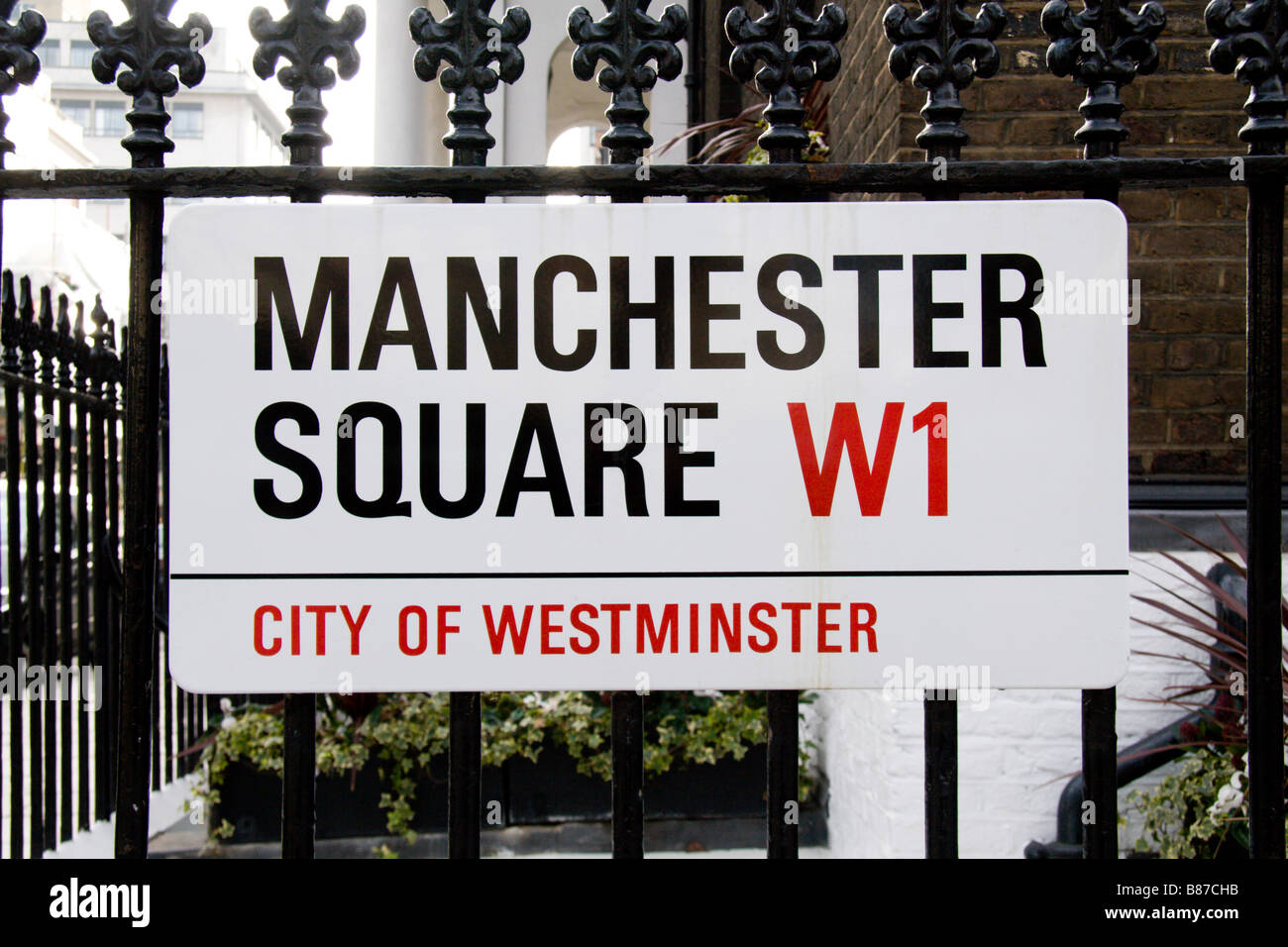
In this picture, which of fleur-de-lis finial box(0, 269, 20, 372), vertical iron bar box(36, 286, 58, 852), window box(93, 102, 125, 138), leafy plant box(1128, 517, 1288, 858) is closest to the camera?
leafy plant box(1128, 517, 1288, 858)

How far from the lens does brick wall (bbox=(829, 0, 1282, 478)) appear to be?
303 centimetres

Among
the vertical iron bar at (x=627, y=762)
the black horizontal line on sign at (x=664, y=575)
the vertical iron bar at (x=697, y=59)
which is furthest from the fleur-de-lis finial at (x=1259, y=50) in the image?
the vertical iron bar at (x=697, y=59)

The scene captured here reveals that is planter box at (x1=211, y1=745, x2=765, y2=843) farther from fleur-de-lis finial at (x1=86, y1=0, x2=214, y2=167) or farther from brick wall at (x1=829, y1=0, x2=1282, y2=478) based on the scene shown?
fleur-de-lis finial at (x1=86, y1=0, x2=214, y2=167)

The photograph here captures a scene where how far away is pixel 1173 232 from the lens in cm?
304

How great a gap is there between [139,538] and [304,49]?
811 millimetres

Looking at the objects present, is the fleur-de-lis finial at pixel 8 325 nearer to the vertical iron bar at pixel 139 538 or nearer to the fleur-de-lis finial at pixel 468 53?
the vertical iron bar at pixel 139 538

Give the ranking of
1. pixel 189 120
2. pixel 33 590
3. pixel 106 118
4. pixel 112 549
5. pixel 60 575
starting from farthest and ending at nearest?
pixel 106 118 < pixel 189 120 < pixel 112 549 < pixel 60 575 < pixel 33 590

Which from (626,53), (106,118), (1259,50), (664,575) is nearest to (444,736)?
(664,575)

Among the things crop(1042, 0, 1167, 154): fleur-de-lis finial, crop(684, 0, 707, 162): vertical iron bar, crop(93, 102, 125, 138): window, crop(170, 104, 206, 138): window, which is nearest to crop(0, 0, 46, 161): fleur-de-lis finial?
crop(1042, 0, 1167, 154): fleur-de-lis finial

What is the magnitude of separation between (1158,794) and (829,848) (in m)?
1.32

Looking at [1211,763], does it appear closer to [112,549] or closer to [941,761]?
[941,761]

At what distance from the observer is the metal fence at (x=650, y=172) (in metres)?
1.45

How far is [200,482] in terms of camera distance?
1473 mm

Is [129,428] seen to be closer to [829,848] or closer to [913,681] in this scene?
[913,681]
